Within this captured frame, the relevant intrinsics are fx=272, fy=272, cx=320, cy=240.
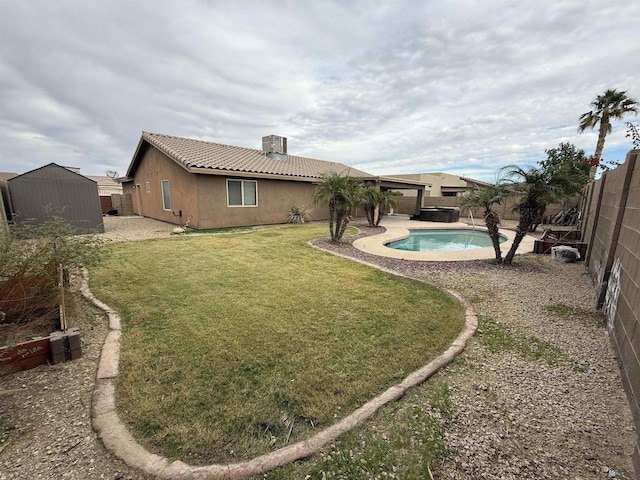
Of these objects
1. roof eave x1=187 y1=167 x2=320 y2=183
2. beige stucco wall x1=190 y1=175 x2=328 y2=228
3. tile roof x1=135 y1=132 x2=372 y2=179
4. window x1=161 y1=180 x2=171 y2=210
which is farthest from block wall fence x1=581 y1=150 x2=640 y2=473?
window x1=161 y1=180 x2=171 y2=210

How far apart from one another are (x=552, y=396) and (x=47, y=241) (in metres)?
5.93

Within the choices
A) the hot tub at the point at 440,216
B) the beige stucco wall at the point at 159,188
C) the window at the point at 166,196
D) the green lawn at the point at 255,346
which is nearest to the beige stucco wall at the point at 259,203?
the beige stucco wall at the point at 159,188

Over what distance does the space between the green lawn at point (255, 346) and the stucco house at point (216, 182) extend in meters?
6.34

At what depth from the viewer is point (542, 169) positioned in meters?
6.75

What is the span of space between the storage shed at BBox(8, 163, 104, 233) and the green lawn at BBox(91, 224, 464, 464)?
7855 millimetres

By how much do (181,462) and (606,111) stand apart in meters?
27.3

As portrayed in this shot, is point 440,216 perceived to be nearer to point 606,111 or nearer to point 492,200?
point 492,200

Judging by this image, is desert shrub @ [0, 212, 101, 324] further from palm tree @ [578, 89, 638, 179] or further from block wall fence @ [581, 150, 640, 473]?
palm tree @ [578, 89, 638, 179]

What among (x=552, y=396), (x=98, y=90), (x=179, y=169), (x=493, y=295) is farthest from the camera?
(x=179, y=169)

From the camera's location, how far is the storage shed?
1055 cm

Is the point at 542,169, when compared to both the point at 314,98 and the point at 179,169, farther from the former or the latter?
the point at 179,169

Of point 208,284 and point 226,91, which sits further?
point 226,91

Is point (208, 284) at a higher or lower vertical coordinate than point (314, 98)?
lower

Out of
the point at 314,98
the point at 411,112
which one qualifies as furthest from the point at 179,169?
the point at 411,112
